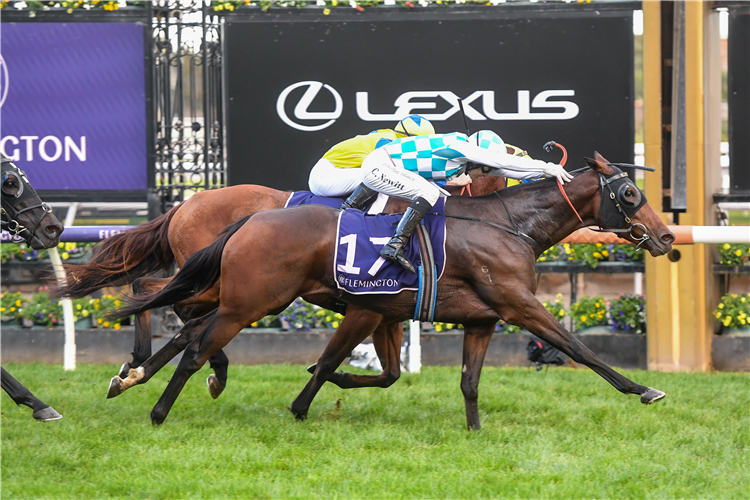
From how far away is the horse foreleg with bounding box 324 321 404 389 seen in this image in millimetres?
5039

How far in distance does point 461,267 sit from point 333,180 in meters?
1.08

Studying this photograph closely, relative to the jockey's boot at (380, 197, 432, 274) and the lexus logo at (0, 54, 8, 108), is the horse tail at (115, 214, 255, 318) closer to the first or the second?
the jockey's boot at (380, 197, 432, 274)

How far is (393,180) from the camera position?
4488 millimetres

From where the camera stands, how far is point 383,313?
14.9 ft

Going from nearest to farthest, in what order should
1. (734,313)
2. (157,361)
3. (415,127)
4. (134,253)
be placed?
(157,361), (415,127), (134,253), (734,313)

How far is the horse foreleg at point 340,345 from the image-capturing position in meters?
4.73

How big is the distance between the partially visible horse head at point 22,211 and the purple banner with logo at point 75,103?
251 cm

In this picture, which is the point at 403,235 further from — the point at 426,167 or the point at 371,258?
the point at 426,167

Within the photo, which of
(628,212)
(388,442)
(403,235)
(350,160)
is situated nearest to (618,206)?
(628,212)

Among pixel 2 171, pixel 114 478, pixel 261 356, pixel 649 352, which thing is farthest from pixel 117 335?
pixel 649 352

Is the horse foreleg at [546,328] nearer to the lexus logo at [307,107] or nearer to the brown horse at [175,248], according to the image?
the brown horse at [175,248]

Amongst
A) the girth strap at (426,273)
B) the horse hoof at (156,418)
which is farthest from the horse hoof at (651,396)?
the horse hoof at (156,418)

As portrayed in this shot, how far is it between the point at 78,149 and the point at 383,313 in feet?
11.7

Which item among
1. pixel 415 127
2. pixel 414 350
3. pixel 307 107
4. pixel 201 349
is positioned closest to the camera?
pixel 201 349
